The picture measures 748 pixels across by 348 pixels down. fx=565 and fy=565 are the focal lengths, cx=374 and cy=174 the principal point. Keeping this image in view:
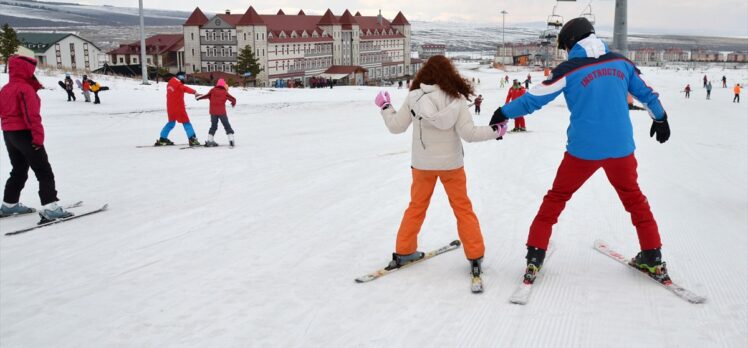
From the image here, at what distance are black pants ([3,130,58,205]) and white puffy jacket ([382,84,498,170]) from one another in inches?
152

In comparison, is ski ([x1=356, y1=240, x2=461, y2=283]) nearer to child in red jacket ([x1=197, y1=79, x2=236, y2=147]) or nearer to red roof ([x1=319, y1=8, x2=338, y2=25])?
child in red jacket ([x1=197, y1=79, x2=236, y2=147])

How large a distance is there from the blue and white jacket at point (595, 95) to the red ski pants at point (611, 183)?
7 centimetres

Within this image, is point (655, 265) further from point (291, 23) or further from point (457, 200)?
point (291, 23)

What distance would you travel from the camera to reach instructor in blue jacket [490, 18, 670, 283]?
3.55 metres

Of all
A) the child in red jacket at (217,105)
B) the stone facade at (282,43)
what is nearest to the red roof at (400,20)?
the stone facade at (282,43)

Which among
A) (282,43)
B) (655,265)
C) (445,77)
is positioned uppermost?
(282,43)

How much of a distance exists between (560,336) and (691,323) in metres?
0.80

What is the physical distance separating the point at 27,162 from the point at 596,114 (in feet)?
18.1

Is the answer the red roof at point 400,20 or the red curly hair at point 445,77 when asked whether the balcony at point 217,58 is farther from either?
the red curly hair at point 445,77

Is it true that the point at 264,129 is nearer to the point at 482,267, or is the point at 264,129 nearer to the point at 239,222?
the point at 239,222

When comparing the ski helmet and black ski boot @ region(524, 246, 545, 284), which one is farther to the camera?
black ski boot @ region(524, 246, 545, 284)

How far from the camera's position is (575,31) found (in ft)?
12.1

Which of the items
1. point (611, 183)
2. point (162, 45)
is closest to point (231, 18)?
point (162, 45)

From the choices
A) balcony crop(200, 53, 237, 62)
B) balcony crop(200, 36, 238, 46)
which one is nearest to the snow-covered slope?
balcony crop(200, 36, 238, 46)
